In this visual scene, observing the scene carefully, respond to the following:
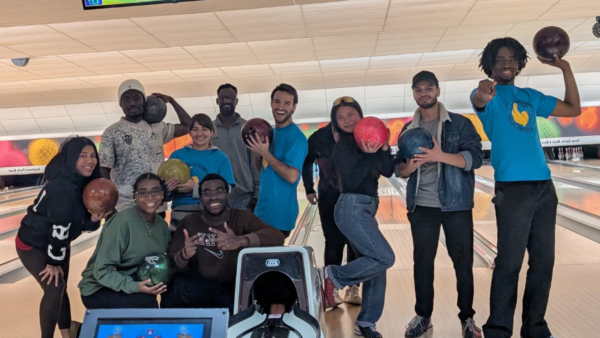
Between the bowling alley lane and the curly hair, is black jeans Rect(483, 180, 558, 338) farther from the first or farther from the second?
the bowling alley lane

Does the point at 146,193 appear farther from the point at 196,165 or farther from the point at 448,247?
the point at 448,247

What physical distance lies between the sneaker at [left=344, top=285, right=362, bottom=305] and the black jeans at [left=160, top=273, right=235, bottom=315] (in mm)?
970

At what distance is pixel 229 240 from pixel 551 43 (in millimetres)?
1701

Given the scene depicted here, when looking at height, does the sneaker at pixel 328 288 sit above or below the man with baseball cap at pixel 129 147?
below

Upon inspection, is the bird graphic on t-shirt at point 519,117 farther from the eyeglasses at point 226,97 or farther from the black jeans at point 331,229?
the eyeglasses at point 226,97

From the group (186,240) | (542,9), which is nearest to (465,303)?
(186,240)

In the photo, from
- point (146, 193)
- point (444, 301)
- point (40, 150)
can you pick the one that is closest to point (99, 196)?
point (146, 193)

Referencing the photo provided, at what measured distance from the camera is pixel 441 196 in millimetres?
2248

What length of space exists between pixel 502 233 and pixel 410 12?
325cm

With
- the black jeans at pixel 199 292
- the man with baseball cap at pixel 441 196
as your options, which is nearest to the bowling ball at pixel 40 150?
the black jeans at pixel 199 292

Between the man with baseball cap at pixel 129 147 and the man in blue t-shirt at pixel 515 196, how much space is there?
1.63 metres

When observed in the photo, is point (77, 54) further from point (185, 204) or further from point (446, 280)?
point (446, 280)

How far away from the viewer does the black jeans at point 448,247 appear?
2250 mm

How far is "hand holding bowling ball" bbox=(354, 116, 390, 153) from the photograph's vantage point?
7.02ft
